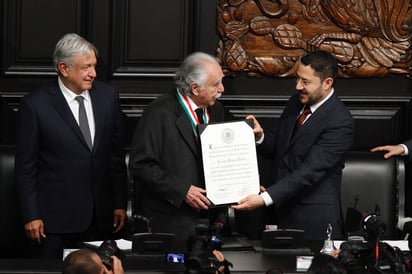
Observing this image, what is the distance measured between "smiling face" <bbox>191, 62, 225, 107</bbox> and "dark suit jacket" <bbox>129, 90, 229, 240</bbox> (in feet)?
0.40

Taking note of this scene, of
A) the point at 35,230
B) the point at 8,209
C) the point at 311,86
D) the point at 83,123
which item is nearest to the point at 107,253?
the point at 35,230

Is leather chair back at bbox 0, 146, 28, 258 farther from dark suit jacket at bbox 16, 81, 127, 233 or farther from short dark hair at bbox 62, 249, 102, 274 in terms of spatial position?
short dark hair at bbox 62, 249, 102, 274

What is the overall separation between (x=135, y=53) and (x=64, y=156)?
128cm

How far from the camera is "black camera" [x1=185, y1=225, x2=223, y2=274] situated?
3654mm

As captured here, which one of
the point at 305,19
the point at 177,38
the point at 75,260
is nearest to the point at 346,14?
the point at 305,19

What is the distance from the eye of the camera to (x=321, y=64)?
576cm

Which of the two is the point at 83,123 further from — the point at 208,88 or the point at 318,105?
the point at 318,105

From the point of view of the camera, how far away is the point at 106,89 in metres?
5.98

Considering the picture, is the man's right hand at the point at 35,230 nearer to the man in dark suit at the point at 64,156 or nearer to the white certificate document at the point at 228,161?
the man in dark suit at the point at 64,156

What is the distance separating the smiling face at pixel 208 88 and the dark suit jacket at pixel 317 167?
1.82ft

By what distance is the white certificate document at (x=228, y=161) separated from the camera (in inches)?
215

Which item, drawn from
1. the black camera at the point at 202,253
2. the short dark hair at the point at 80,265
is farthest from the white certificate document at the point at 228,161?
the short dark hair at the point at 80,265

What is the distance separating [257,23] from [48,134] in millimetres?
1808

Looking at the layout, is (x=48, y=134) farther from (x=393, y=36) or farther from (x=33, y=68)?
(x=393, y=36)
